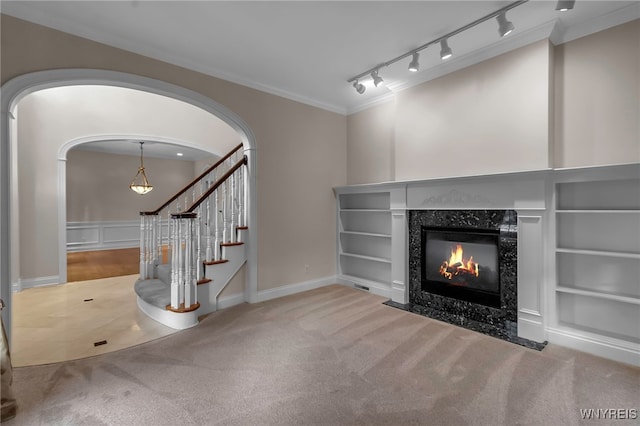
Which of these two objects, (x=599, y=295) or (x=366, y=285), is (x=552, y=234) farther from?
(x=366, y=285)

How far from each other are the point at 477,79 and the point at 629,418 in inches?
122

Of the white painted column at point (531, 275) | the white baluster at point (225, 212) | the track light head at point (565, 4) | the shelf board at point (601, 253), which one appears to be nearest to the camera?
the track light head at point (565, 4)

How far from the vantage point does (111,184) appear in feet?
27.4

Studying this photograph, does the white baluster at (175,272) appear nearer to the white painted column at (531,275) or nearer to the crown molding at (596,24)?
the white painted column at (531,275)

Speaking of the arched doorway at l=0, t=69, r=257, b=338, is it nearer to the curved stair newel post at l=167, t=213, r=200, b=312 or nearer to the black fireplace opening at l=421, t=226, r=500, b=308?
the curved stair newel post at l=167, t=213, r=200, b=312

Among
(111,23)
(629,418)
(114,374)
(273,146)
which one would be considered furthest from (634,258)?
(111,23)

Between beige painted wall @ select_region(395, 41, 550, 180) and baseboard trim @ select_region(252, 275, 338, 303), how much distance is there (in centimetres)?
208

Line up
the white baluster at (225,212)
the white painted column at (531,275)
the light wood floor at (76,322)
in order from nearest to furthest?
the light wood floor at (76,322) < the white painted column at (531,275) < the white baluster at (225,212)

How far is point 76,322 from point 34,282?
228cm

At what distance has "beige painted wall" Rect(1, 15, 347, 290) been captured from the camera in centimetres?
290

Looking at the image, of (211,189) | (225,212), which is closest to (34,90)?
(211,189)

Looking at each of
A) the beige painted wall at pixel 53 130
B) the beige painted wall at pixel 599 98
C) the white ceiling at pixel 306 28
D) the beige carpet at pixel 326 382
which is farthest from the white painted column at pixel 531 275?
the beige painted wall at pixel 53 130

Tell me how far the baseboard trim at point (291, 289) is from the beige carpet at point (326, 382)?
2.94 feet

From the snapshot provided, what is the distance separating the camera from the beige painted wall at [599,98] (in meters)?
2.43
